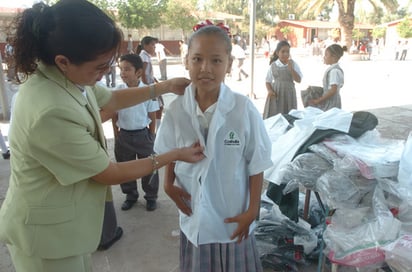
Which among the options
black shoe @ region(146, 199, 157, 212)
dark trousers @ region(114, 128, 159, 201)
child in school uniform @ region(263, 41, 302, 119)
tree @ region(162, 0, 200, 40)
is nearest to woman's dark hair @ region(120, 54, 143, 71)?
dark trousers @ region(114, 128, 159, 201)

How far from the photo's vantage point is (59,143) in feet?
3.48

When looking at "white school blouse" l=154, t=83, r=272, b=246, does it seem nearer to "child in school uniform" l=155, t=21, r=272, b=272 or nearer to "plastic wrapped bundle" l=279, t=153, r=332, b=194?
"child in school uniform" l=155, t=21, r=272, b=272

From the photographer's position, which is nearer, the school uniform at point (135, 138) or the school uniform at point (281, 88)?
the school uniform at point (135, 138)

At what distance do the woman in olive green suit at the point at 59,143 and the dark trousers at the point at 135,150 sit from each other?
1.69 m

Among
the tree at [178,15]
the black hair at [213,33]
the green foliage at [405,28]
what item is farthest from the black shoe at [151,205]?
the green foliage at [405,28]

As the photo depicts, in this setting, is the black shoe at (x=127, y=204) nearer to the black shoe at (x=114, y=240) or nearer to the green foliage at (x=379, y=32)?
the black shoe at (x=114, y=240)

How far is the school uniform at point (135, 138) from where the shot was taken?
2949mm

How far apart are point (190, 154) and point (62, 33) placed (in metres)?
0.61

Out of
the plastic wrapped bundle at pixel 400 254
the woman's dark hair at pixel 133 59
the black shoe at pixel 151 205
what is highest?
the woman's dark hair at pixel 133 59

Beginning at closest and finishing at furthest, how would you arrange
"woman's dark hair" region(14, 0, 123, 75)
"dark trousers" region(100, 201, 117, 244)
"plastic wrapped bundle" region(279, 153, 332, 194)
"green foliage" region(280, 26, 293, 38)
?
"woman's dark hair" region(14, 0, 123, 75)
"plastic wrapped bundle" region(279, 153, 332, 194)
"dark trousers" region(100, 201, 117, 244)
"green foliage" region(280, 26, 293, 38)

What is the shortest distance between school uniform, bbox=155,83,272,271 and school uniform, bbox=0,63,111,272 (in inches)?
14.2

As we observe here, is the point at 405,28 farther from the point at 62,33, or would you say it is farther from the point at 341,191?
the point at 62,33

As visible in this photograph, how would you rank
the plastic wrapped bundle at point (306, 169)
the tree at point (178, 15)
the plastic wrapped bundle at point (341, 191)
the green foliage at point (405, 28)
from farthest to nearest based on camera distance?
the green foliage at point (405, 28) → the tree at point (178, 15) → the plastic wrapped bundle at point (306, 169) → the plastic wrapped bundle at point (341, 191)

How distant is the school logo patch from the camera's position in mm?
1369
